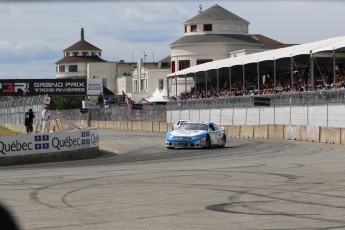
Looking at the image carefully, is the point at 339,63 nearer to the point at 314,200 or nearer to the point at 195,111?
the point at 195,111

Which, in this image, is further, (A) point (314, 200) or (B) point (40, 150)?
(B) point (40, 150)

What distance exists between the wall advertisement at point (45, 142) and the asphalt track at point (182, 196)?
3.17 meters

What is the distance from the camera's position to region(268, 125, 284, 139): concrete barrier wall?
1665 inches

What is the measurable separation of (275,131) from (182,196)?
2978 centimetres

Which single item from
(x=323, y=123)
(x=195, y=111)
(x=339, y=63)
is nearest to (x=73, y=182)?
(x=323, y=123)

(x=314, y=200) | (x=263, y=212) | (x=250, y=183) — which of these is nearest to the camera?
(x=263, y=212)

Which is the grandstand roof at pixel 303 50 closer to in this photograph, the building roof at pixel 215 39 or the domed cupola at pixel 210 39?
the domed cupola at pixel 210 39

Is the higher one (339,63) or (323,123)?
(339,63)

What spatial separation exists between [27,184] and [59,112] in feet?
244

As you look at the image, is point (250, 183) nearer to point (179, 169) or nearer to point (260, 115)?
point (179, 169)

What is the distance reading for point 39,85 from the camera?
9300 centimetres

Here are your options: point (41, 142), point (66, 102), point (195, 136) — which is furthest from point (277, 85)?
point (66, 102)

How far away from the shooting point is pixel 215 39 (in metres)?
98.1

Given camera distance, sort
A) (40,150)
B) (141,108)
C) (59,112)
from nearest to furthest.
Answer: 1. (40,150)
2. (141,108)
3. (59,112)
